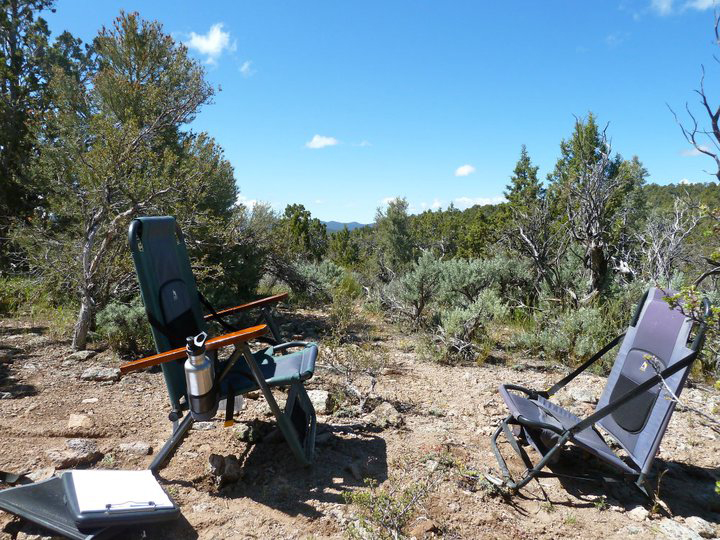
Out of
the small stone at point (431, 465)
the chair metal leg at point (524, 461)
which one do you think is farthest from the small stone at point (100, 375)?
the chair metal leg at point (524, 461)

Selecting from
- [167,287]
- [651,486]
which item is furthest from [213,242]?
[651,486]

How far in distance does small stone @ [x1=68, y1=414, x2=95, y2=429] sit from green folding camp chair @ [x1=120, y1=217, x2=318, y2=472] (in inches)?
29.1

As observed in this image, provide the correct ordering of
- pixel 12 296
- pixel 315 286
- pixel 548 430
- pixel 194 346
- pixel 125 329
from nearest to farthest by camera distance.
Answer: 1. pixel 194 346
2. pixel 548 430
3. pixel 125 329
4. pixel 12 296
5. pixel 315 286

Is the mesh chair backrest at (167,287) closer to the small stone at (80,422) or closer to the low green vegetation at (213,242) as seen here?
the small stone at (80,422)

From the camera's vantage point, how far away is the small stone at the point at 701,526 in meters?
2.28

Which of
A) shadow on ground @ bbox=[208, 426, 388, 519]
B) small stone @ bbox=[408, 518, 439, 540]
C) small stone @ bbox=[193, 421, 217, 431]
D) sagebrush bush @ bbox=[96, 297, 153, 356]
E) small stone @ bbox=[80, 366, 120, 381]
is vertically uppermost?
sagebrush bush @ bbox=[96, 297, 153, 356]

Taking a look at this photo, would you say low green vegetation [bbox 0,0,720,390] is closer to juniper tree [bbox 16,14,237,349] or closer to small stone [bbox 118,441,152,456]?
juniper tree [bbox 16,14,237,349]

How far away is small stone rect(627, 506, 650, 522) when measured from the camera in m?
2.39

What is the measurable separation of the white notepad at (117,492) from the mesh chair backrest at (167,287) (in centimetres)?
49

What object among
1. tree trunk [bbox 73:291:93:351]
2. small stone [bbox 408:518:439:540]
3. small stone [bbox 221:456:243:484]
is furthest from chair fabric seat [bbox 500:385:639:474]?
tree trunk [bbox 73:291:93:351]

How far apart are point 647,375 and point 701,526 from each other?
0.89 metres

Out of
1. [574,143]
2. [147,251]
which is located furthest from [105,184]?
[574,143]

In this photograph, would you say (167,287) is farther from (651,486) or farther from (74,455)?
(651,486)

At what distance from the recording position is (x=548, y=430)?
270 cm
